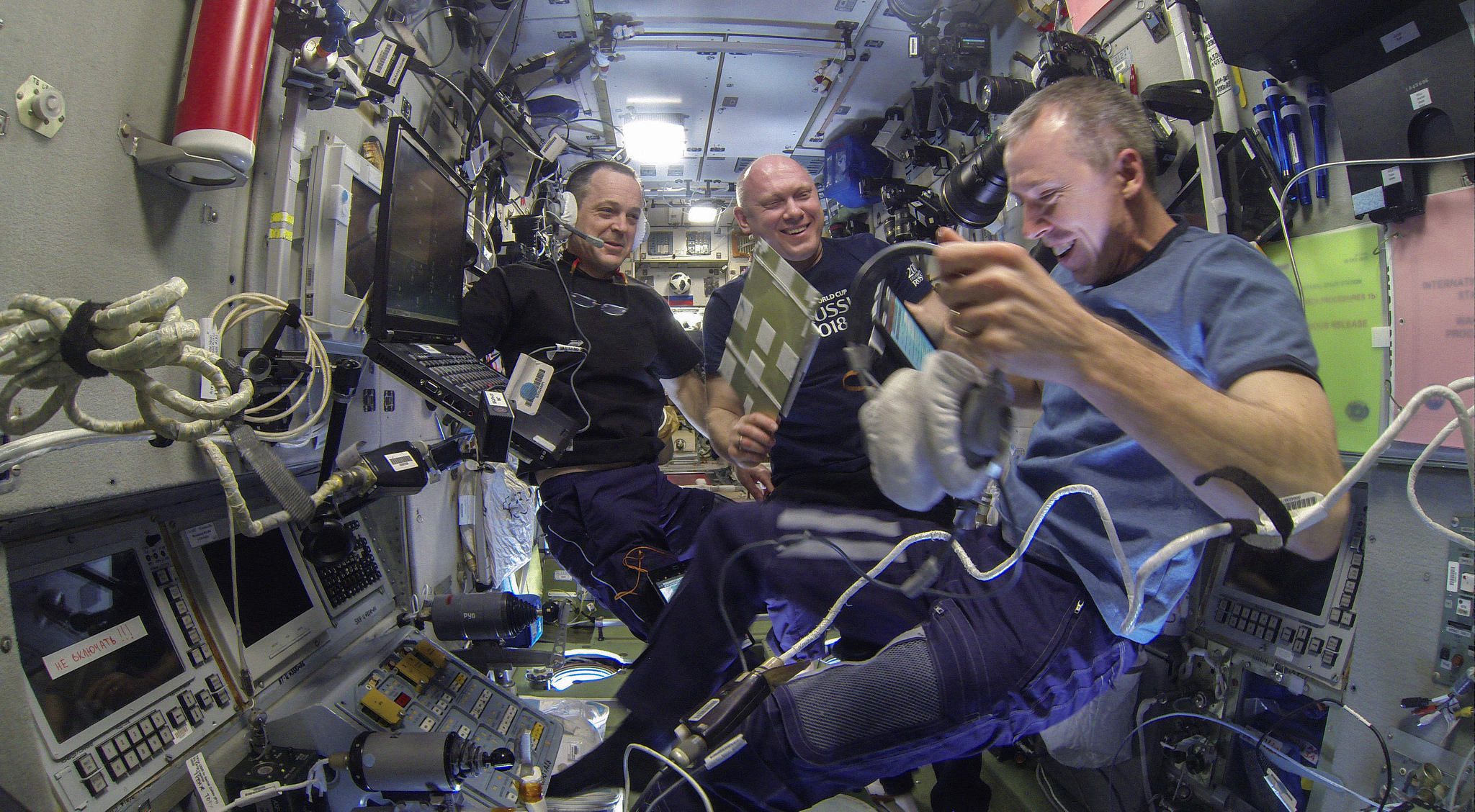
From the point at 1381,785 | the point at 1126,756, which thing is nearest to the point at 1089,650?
the point at 1381,785

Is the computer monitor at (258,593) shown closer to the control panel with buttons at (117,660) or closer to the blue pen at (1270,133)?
the control panel with buttons at (117,660)

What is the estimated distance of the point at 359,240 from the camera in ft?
6.24

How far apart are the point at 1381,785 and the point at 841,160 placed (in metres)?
3.76

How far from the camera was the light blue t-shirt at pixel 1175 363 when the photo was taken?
84 centimetres

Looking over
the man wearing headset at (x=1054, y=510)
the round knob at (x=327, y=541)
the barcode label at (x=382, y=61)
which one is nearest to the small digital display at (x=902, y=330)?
the man wearing headset at (x=1054, y=510)

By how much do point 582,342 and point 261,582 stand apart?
3.70 feet

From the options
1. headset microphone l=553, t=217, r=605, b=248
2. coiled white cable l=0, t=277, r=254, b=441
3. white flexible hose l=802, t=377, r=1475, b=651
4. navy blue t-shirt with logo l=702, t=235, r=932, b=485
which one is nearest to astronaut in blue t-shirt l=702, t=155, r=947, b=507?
navy blue t-shirt with logo l=702, t=235, r=932, b=485

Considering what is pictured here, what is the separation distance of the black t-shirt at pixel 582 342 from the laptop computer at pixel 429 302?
198mm

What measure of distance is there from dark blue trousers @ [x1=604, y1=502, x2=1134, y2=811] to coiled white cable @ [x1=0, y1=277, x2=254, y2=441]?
0.81 meters

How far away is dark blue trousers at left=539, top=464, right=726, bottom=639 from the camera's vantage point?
1.73 m

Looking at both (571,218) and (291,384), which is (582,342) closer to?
(571,218)

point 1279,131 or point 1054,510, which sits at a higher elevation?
point 1279,131

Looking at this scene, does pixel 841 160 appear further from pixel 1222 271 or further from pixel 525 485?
pixel 1222 271

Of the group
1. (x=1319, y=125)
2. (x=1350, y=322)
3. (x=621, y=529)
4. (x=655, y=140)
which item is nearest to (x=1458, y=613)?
(x=1350, y=322)
